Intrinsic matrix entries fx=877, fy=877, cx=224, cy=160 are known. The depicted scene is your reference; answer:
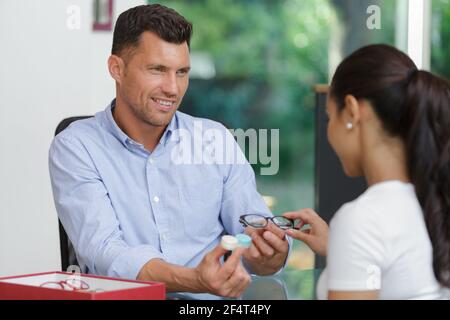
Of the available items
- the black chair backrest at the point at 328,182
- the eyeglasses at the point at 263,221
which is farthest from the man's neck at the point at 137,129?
the black chair backrest at the point at 328,182

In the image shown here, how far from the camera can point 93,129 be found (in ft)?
6.75

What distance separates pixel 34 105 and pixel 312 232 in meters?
1.50

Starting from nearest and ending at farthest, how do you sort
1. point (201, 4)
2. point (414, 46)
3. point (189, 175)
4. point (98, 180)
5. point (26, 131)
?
1. point (98, 180)
2. point (189, 175)
3. point (26, 131)
4. point (414, 46)
5. point (201, 4)

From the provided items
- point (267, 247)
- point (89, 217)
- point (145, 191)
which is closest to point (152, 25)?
point (145, 191)

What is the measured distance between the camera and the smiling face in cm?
204

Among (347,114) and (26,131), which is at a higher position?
(347,114)

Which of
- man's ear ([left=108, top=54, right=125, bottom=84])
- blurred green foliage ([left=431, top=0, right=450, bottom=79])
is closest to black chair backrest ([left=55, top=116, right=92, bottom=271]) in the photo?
man's ear ([left=108, top=54, right=125, bottom=84])

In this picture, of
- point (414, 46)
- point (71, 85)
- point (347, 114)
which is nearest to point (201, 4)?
point (414, 46)

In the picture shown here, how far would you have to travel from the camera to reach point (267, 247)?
5.82 ft

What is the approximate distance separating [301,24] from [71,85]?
134 inches

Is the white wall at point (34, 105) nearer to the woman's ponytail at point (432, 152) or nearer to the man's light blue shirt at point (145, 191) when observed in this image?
the man's light blue shirt at point (145, 191)

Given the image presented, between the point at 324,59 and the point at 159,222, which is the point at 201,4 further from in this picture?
the point at 159,222

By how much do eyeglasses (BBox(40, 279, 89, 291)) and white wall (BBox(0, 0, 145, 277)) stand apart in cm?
158

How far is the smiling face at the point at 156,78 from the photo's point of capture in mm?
2045
